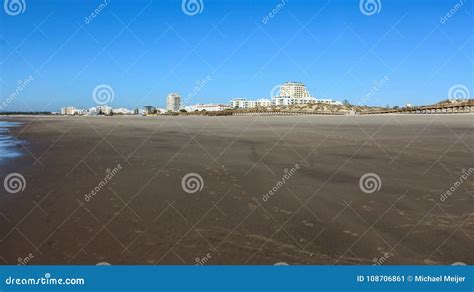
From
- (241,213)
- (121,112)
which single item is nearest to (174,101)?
(121,112)

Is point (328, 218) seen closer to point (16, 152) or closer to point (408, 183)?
point (408, 183)

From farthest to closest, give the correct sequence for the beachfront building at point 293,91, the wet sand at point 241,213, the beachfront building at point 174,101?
the beachfront building at point 174,101 → the beachfront building at point 293,91 → the wet sand at point 241,213

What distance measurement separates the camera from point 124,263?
4.45 metres

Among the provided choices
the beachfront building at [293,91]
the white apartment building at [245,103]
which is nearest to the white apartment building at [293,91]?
the beachfront building at [293,91]

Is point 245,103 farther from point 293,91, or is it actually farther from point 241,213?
point 241,213

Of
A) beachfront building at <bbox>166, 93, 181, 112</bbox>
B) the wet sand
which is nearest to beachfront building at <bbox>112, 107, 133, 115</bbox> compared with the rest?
beachfront building at <bbox>166, 93, 181, 112</bbox>

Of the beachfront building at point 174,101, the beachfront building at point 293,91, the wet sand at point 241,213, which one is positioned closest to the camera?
the wet sand at point 241,213

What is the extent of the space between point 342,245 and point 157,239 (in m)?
2.38

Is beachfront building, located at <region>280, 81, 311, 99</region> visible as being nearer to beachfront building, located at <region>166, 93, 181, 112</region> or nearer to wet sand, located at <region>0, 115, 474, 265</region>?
beachfront building, located at <region>166, 93, 181, 112</region>

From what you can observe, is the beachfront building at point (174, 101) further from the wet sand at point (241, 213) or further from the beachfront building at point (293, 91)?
the wet sand at point (241, 213)

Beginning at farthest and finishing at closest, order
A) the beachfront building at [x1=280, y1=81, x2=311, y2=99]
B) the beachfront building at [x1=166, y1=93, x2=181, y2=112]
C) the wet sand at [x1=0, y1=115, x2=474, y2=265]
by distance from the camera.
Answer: the beachfront building at [x1=166, y1=93, x2=181, y2=112], the beachfront building at [x1=280, y1=81, x2=311, y2=99], the wet sand at [x1=0, y1=115, x2=474, y2=265]

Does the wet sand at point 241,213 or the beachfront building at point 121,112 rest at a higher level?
the beachfront building at point 121,112

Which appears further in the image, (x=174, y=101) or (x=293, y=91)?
(x=174, y=101)
